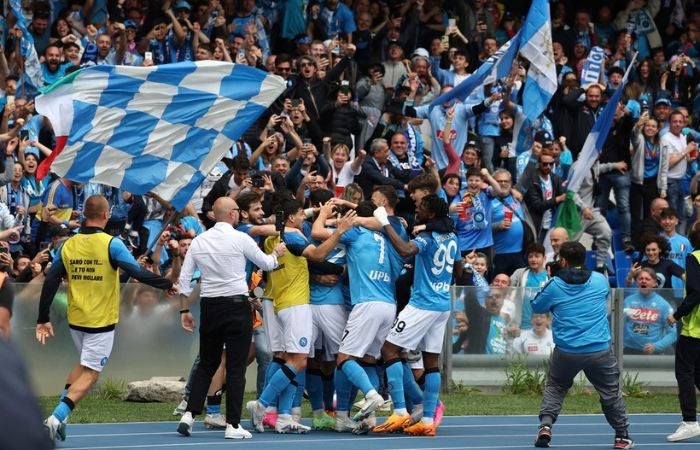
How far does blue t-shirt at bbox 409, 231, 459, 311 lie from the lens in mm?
11750

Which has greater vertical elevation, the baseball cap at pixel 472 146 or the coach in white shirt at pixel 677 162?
the baseball cap at pixel 472 146

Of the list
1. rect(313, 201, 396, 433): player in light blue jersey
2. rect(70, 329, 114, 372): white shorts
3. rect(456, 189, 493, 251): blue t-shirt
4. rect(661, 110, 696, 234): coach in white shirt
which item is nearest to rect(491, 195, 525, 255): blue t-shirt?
rect(456, 189, 493, 251): blue t-shirt

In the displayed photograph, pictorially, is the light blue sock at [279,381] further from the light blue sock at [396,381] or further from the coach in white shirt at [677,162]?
the coach in white shirt at [677,162]

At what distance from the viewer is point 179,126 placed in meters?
13.6

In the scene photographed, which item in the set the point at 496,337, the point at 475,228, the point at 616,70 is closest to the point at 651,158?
the point at 616,70

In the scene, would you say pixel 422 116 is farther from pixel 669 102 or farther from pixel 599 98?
pixel 669 102

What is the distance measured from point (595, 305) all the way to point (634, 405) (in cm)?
504

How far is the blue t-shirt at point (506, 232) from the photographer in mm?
18438

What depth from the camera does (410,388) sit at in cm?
1215

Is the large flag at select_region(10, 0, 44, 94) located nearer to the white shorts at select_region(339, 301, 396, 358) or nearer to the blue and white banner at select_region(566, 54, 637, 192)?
the white shorts at select_region(339, 301, 396, 358)

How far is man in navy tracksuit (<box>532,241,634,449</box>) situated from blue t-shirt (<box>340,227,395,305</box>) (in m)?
1.39

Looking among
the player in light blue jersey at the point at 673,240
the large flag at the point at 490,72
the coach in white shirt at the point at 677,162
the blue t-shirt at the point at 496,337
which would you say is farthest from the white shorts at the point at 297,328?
the coach in white shirt at the point at 677,162

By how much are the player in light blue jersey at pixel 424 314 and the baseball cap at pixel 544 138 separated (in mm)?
8275

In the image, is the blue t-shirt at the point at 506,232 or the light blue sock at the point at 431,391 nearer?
the light blue sock at the point at 431,391
